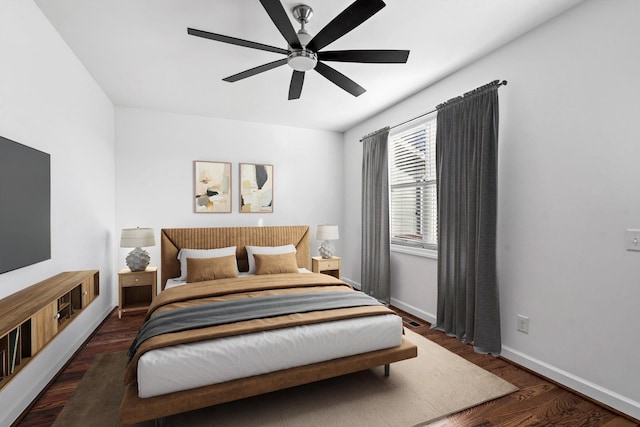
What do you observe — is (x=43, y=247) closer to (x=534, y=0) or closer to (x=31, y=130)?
(x=31, y=130)

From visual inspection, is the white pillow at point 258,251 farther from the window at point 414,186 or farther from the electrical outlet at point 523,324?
the electrical outlet at point 523,324

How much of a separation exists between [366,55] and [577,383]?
2.72 meters

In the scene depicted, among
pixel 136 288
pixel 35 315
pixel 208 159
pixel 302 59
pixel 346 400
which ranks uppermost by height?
pixel 302 59

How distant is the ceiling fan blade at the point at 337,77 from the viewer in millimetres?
2360

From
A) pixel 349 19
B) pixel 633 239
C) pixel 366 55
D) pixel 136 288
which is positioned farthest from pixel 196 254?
pixel 633 239

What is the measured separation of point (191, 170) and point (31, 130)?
2.28 metres

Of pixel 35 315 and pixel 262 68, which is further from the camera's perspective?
pixel 262 68

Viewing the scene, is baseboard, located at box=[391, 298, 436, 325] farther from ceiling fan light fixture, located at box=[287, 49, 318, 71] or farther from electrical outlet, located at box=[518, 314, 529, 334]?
ceiling fan light fixture, located at box=[287, 49, 318, 71]

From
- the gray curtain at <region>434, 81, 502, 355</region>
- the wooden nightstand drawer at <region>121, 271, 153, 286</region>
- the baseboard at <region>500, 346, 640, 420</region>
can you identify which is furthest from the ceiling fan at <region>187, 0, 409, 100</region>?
the wooden nightstand drawer at <region>121, 271, 153, 286</region>

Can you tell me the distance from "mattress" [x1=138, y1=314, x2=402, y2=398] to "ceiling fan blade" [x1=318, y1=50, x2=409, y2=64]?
188 cm

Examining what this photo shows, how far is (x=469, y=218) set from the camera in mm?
2807

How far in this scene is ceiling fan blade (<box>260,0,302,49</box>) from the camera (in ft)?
5.32

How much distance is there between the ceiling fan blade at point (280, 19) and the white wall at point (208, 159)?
278cm

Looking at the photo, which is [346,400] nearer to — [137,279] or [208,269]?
[208,269]
